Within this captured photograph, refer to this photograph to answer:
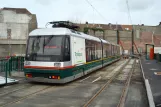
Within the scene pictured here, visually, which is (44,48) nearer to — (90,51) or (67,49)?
(67,49)

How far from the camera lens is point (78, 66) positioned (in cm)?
1410

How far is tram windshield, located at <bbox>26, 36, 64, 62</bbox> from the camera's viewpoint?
1225 cm

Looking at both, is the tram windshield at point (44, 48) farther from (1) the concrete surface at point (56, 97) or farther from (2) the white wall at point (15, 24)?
(2) the white wall at point (15, 24)

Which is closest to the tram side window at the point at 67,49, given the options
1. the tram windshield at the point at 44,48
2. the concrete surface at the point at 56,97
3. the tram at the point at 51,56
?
the tram at the point at 51,56

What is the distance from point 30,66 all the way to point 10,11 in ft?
178

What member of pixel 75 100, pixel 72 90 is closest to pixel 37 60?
pixel 72 90

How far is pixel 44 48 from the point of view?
491 inches

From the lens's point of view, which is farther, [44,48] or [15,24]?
[15,24]

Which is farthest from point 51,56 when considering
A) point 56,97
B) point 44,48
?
point 56,97

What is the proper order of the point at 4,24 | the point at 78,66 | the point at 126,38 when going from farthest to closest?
the point at 126,38, the point at 4,24, the point at 78,66

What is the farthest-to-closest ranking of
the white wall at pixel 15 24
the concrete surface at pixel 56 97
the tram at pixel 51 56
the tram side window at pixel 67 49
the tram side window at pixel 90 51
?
the white wall at pixel 15 24, the tram side window at pixel 90 51, the tram side window at pixel 67 49, the tram at pixel 51 56, the concrete surface at pixel 56 97

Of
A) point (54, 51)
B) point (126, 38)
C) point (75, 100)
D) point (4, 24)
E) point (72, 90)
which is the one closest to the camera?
point (75, 100)

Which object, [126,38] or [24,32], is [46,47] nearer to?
[24,32]

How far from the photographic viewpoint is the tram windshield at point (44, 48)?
12.3 meters
